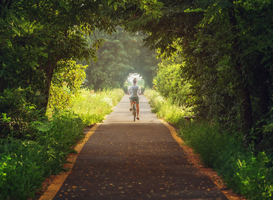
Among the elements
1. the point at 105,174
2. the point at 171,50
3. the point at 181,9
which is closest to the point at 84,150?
the point at 105,174

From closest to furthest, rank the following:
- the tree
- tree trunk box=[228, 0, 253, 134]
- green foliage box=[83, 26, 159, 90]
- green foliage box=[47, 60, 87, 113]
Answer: the tree → tree trunk box=[228, 0, 253, 134] → green foliage box=[47, 60, 87, 113] → green foliage box=[83, 26, 159, 90]

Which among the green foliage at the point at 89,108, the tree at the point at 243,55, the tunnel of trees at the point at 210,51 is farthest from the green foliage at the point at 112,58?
the tree at the point at 243,55

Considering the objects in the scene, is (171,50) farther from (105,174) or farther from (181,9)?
(105,174)

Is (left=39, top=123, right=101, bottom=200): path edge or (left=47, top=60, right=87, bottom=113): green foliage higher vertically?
(left=47, top=60, right=87, bottom=113): green foliage

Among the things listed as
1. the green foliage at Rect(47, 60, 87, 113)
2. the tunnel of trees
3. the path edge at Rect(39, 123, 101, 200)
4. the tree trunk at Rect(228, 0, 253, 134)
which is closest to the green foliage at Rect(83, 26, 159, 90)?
the green foliage at Rect(47, 60, 87, 113)

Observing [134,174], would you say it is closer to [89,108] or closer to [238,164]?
[238,164]

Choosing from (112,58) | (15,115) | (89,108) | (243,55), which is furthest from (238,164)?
(112,58)

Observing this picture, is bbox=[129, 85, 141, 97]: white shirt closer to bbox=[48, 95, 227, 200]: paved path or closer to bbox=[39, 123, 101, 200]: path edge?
bbox=[48, 95, 227, 200]: paved path

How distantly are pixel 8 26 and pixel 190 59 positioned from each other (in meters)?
7.41

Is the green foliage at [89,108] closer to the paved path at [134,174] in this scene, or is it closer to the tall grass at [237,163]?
the paved path at [134,174]

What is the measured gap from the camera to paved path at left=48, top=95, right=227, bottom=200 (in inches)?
221

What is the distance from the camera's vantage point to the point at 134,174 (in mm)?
6918

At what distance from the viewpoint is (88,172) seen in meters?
7.07

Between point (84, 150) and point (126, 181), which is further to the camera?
point (84, 150)
